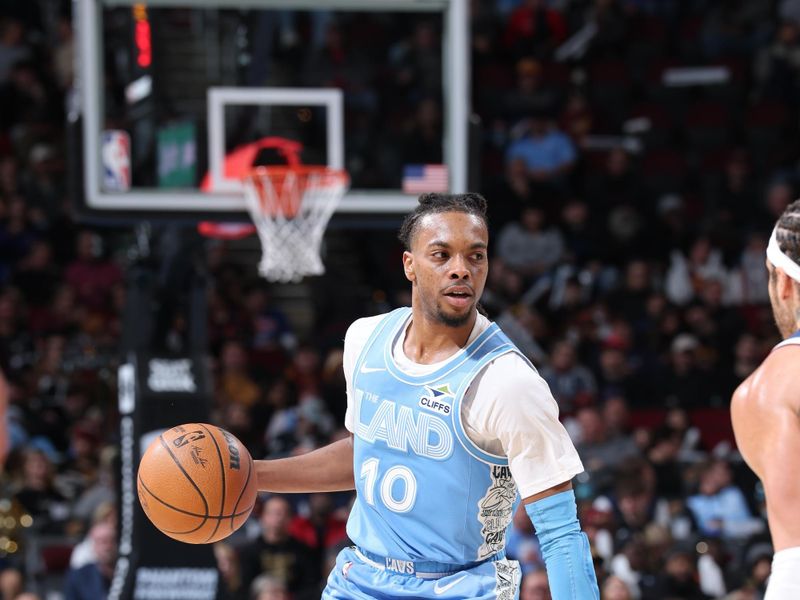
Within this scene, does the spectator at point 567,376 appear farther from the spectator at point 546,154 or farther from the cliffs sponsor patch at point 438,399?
the cliffs sponsor patch at point 438,399

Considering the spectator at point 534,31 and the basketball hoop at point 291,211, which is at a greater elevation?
the spectator at point 534,31

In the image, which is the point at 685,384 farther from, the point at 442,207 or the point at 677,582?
the point at 442,207

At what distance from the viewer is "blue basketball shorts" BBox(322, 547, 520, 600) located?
4.27 m

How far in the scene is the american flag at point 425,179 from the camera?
324 inches

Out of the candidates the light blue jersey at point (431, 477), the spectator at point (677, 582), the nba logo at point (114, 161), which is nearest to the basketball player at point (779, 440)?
the light blue jersey at point (431, 477)

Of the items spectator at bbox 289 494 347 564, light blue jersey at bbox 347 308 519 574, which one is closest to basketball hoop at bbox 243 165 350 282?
→ spectator at bbox 289 494 347 564

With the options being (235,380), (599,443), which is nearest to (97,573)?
(235,380)

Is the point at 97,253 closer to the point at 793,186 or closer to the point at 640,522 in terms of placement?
the point at 640,522

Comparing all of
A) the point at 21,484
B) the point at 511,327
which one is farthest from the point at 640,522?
the point at 21,484

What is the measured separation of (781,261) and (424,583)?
4.79 ft

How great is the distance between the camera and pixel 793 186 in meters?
15.1

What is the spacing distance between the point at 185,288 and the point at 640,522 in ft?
12.3

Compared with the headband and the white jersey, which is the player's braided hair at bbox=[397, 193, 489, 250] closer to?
the white jersey

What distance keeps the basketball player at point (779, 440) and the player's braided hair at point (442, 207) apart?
1094 mm
